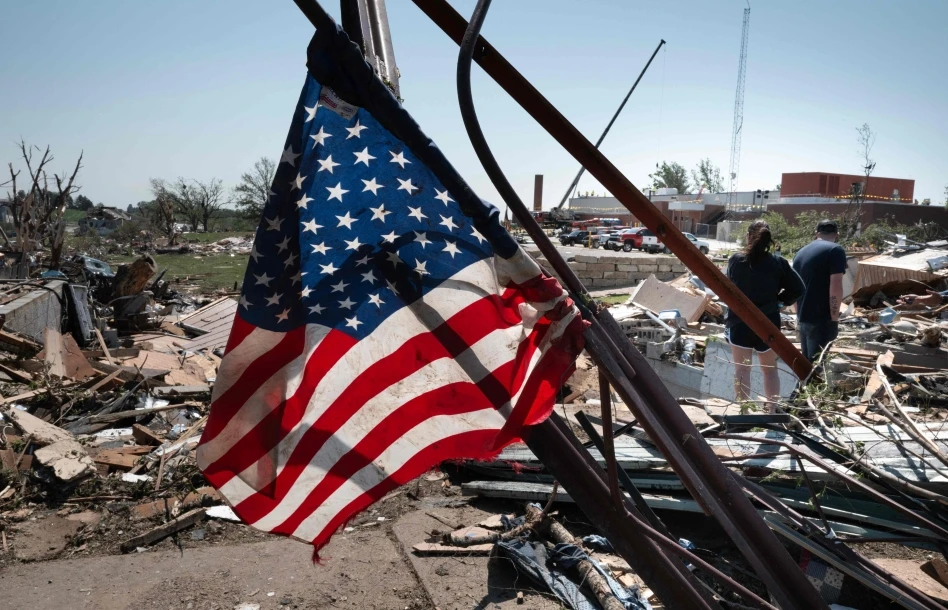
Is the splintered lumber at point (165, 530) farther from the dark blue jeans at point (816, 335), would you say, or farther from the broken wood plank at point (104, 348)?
the dark blue jeans at point (816, 335)

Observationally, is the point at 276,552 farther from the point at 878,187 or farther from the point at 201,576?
the point at 878,187

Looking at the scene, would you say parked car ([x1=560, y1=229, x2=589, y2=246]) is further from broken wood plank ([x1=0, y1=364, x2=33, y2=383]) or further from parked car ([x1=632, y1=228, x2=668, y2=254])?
broken wood plank ([x1=0, y1=364, x2=33, y2=383])

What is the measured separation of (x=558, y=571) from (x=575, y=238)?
1458 inches

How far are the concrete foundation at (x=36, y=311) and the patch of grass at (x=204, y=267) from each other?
10072mm

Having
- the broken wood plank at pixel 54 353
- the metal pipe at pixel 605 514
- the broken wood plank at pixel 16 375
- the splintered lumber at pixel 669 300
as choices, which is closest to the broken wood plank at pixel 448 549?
the metal pipe at pixel 605 514

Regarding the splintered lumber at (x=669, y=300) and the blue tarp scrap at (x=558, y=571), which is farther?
the splintered lumber at (x=669, y=300)

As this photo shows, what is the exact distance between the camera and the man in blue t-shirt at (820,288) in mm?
5836

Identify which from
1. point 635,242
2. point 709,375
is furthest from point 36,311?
point 635,242

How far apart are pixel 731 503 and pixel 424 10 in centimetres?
175

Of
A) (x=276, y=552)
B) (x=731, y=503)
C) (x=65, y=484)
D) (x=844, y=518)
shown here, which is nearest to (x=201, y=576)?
(x=276, y=552)

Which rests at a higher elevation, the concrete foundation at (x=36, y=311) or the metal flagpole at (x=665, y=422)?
the metal flagpole at (x=665, y=422)

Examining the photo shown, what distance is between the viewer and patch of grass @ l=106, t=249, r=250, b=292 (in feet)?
72.5

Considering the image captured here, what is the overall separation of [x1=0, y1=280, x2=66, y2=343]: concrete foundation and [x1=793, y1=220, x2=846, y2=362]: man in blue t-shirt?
367 inches

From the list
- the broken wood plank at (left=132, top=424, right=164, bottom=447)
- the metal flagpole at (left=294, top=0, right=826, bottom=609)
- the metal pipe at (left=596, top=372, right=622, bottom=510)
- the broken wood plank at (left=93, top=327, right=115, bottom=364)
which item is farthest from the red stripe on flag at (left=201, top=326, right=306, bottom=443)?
the broken wood plank at (left=93, top=327, right=115, bottom=364)
